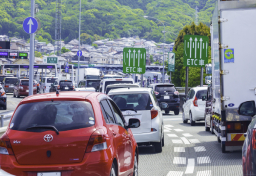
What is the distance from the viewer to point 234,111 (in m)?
9.77

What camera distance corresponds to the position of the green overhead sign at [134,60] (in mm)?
37344

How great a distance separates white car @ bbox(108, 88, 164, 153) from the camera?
1063 centimetres

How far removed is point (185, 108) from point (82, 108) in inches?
604

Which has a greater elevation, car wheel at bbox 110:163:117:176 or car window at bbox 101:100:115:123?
car window at bbox 101:100:115:123

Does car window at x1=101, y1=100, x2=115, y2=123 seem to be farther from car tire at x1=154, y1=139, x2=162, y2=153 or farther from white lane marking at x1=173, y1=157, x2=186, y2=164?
car tire at x1=154, y1=139, x2=162, y2=153

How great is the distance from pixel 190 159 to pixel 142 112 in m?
1.52

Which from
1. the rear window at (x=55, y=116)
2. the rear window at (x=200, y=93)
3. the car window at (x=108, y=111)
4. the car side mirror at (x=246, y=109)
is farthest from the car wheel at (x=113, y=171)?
the rear window at (x=200, y=93)

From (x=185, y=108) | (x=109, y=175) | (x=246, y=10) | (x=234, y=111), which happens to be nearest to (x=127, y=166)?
(x=109, y=175)

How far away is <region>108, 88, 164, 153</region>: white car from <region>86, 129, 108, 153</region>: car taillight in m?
5.20

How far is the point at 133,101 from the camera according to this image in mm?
10852

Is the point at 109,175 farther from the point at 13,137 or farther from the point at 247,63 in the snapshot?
the point at 247,63

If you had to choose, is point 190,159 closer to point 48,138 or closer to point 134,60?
point 48,138

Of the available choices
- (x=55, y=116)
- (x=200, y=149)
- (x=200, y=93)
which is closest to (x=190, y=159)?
(x=200, y=149)

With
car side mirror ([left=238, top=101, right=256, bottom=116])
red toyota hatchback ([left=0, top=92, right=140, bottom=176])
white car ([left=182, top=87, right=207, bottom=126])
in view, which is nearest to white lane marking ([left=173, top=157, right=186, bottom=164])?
car side mirror ([left=238, top=101, right=256, bottom=116])
